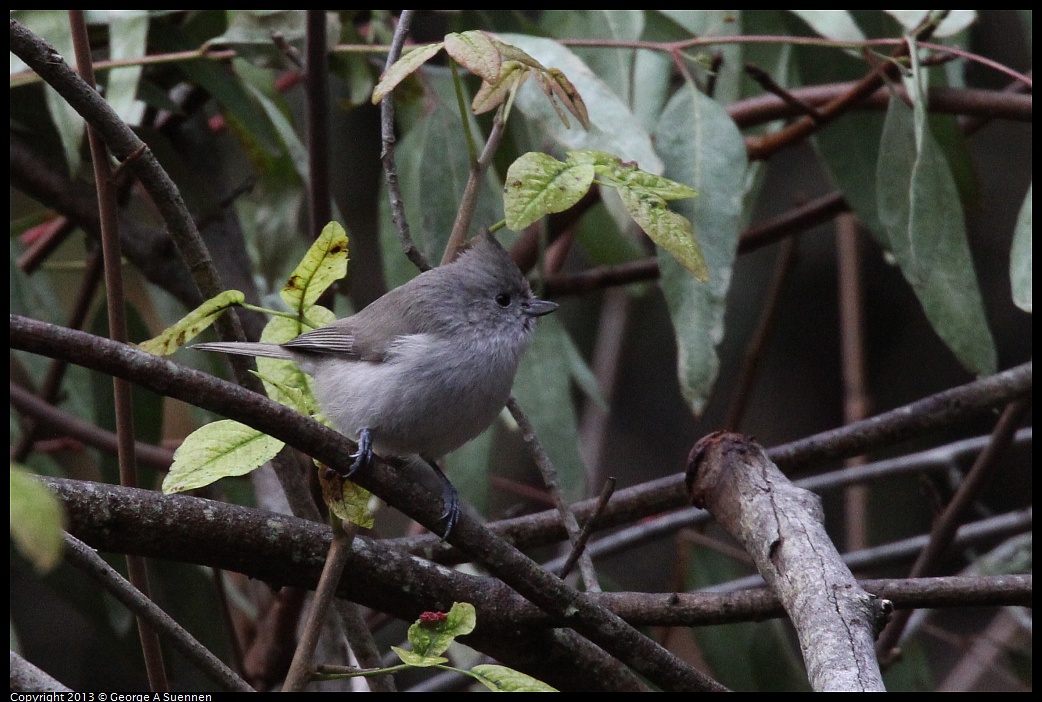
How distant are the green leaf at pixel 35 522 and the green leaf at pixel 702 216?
172 cm

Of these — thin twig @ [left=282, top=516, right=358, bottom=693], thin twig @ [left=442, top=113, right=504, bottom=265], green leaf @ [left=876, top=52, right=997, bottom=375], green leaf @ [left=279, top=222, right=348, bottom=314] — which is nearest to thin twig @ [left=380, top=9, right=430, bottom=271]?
thin twig @ [left=442, top=113, right=504, bottom=265]

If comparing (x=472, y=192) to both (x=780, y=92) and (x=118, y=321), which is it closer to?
(x=118, y=321)

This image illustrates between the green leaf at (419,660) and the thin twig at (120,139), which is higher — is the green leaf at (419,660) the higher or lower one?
the lower one

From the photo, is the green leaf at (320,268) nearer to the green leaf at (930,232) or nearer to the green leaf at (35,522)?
the green leaf at (35,522)

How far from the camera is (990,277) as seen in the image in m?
6.29

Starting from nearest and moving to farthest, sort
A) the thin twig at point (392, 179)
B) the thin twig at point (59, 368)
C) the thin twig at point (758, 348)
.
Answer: the thin twig at point (392, 179) → the thin twig at point (59, 368) → the thin twig at point (758, 348)

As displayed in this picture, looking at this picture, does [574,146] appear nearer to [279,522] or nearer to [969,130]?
[279,522]

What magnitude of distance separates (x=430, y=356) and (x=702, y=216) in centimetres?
77

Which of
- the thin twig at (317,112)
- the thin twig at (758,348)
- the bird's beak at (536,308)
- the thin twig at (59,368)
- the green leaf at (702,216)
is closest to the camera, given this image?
the green leaf at (702,216)

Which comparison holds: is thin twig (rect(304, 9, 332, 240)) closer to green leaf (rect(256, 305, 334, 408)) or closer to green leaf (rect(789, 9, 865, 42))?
Answer: green leaf (rect(256, 305, 334, 408))

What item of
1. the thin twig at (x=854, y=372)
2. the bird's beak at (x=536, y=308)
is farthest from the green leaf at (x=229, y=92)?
the thin twig at (x=854, y=372)

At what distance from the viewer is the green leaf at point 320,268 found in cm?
175

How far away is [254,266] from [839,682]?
9.02ft

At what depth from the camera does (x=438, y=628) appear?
4.99 feet
